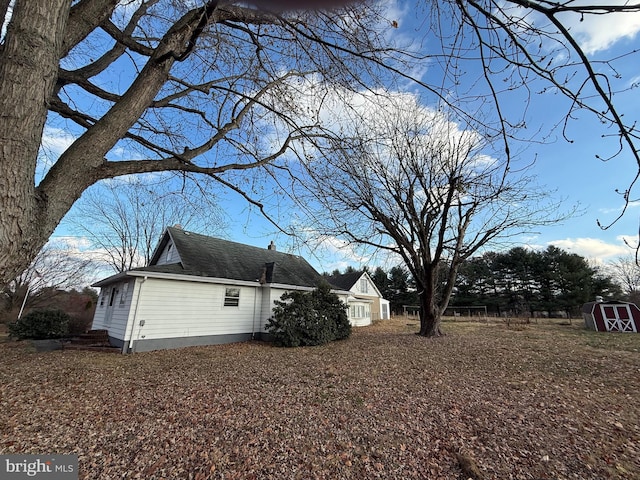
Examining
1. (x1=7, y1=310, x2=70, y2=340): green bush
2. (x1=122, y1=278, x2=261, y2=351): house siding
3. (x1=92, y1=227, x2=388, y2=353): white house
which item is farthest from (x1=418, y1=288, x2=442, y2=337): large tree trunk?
(x1=7, y1=310, x2=70, y2=340): green bush

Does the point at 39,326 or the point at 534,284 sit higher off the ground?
the point at 534,284

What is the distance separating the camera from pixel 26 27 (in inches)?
66.3

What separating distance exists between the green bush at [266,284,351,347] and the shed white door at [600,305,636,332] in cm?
1704

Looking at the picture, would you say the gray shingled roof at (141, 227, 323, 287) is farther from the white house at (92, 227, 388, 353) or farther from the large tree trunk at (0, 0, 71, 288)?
the large tree trunk at (0, 0, 71, 288)

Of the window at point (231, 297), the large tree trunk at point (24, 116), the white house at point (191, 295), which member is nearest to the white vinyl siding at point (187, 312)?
the white house at point (191, 295)

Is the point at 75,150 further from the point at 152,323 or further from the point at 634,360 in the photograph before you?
the point at 634,360

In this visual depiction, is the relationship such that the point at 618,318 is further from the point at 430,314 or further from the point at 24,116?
the point at 24,116

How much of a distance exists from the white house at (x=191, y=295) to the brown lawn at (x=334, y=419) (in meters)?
2.70

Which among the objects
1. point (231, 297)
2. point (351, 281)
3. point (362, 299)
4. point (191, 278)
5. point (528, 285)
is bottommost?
point (231, 297)

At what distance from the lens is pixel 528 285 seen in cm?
3303

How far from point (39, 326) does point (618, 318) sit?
29.5 meters

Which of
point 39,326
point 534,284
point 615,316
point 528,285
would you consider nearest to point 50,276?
point 39,326

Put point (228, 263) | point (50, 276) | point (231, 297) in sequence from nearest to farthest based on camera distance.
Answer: point (231, 297), point (228, 263), point (50, 276)

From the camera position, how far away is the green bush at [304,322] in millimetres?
10234
